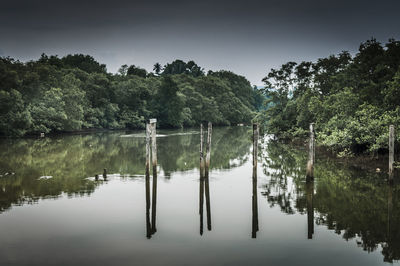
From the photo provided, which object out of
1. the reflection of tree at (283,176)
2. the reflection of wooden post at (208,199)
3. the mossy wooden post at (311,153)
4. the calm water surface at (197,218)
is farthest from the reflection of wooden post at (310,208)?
the reflection of wooden post at (208,199)

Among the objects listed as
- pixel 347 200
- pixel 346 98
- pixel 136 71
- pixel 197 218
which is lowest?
pixel 197 218

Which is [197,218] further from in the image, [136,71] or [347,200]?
[136,71]

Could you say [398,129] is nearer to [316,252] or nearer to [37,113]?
[316,252]

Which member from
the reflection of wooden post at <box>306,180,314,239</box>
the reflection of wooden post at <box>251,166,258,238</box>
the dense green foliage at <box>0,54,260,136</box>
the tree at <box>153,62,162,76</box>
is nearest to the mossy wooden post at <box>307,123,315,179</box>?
the reflection of wooden post at <box>306,180,314,239</box>

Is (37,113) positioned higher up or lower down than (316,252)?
higher up

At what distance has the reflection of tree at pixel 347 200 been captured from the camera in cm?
1444

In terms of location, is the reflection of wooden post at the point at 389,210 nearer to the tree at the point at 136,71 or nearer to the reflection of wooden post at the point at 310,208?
the reflection of wooden post at the point at 310,208

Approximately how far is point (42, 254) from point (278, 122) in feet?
133

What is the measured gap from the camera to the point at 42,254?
1275 cm

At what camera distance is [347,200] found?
1950 centimetres

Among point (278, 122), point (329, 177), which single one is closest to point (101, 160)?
point (329, 177)

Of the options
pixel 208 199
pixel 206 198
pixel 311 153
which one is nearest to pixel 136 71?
pixel 206 198

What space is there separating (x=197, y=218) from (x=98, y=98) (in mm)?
69988

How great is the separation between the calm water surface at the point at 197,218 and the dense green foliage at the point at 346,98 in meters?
2.96
